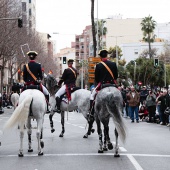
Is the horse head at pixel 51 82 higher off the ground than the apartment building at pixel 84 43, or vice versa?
the apartment building at pixel 84 43

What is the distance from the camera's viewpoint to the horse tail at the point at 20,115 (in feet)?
42.2

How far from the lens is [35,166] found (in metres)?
11.2

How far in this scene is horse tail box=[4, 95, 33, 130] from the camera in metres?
12.9

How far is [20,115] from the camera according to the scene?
42.7 feet

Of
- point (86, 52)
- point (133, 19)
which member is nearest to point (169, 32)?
point (133, 19)

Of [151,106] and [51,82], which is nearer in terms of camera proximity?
[51,82]

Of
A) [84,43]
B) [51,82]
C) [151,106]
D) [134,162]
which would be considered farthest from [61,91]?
[84,43]

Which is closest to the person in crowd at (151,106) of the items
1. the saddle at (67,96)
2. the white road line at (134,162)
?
the saddle at (67,96)

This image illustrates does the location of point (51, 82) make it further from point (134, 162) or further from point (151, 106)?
point (151, 106)

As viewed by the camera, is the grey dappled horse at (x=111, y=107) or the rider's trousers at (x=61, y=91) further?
the rider's trousers at (x=61, y=91)

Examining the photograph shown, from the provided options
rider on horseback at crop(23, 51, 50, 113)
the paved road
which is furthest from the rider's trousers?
rider on horseback at crop(23, 51, 50, 113)

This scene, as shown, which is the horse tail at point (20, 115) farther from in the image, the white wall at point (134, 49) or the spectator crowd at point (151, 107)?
the white wall at point (134, 49)

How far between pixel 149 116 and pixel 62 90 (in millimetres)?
13994

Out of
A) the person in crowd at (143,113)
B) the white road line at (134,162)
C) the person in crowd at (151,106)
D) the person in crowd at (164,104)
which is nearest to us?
the white road line at (134,162)
